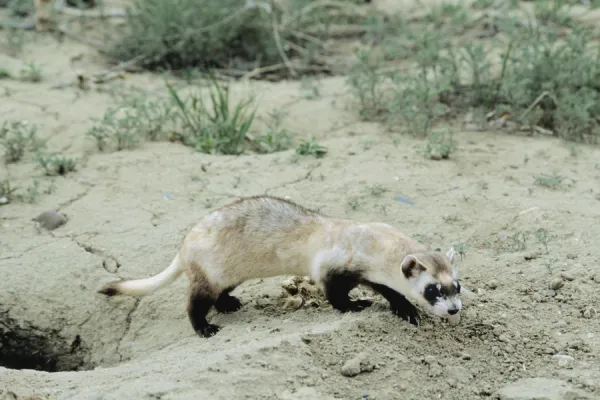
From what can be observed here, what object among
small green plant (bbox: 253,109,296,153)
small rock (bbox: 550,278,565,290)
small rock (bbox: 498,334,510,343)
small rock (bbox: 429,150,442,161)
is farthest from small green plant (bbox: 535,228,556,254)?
small green plant (bbox: 253,109,296,153)

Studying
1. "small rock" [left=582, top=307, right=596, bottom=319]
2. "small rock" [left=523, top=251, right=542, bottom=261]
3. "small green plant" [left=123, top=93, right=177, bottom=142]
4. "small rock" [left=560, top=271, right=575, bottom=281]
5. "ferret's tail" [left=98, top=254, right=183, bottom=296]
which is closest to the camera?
"small rock" [left=582, top=307, right=596, bottom=319]

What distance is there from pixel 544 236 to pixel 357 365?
73.7 inches

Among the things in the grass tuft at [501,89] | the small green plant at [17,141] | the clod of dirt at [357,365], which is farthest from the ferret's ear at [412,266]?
the small green plant at [17,141]

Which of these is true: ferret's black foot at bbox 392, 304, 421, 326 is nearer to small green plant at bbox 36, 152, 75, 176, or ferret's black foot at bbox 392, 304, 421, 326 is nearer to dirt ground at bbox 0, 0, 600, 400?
dirt ground at bbox 0, 0, 600, 400

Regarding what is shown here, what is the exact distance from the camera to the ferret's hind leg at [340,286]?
4.00 meters

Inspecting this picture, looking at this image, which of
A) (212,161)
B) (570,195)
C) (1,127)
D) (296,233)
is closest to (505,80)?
(570,195)

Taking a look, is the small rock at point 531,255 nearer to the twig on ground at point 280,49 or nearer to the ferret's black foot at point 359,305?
the ferret's black foot at point 359,305

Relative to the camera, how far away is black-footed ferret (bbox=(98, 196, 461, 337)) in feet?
12.9

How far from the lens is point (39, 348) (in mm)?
4523

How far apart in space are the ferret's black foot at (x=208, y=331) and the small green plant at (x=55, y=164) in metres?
2.38

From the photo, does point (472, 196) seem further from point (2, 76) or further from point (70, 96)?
point (2, 76)

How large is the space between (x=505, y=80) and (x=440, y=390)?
397cm

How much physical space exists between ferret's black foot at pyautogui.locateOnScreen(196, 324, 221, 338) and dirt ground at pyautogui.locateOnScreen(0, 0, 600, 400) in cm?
5

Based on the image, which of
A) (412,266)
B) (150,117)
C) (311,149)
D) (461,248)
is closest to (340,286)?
(412,266)
